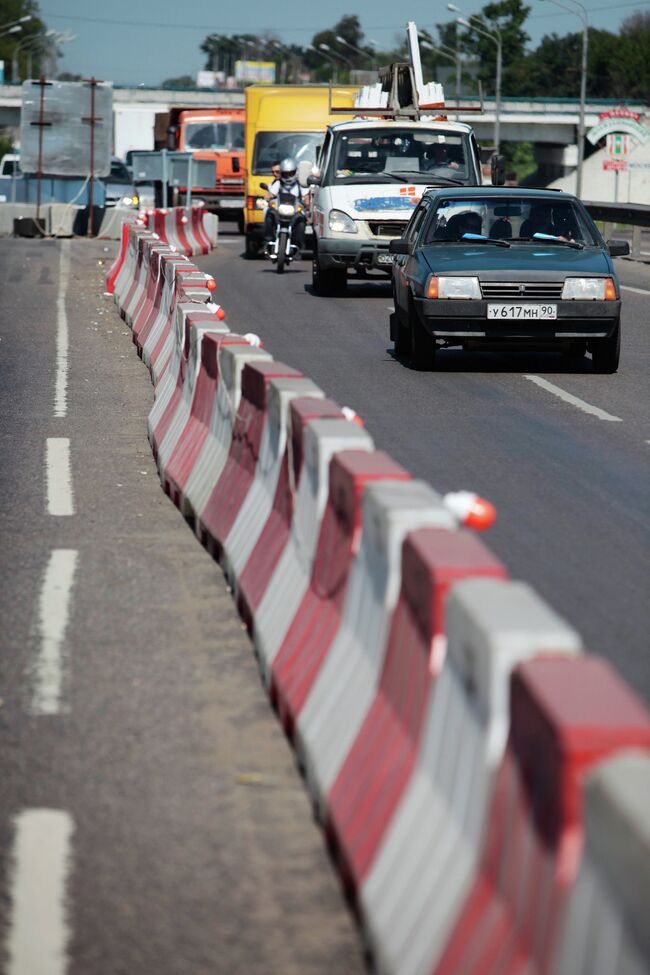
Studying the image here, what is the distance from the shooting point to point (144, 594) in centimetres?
748

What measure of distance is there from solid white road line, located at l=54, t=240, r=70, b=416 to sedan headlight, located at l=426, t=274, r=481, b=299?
10.5 ft

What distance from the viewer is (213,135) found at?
159 feet

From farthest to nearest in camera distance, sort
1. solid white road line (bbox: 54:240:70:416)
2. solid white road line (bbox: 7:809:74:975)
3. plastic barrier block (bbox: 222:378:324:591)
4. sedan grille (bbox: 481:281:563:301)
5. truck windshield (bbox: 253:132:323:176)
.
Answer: truck windshield (bbox: 253:132:323:176) → sedan grille (bbox: 481:281:563:301) → solid white road line (bbox: 54:240:70:416) → plastic barrier block (bbox: 222:378:324:591) → solid white road line (bbox: 7:809:74:975)

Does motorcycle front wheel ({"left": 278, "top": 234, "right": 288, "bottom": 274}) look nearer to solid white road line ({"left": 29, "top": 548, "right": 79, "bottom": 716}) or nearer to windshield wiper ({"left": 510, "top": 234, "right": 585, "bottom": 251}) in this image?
windshield wiper ({"left": 510, "top": 234, "right": 585, "bottom": 251})

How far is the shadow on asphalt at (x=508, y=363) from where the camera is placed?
54.1 feet

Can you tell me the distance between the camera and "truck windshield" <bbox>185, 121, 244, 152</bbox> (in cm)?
4819

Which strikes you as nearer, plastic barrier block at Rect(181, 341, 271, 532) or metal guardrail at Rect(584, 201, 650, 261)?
plastic barrier block at Rect(181, 341, 271, 532)

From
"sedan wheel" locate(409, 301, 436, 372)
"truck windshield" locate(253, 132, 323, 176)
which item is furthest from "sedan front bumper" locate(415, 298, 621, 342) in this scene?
"truck windshield" locate(253, 132, 323, 176)

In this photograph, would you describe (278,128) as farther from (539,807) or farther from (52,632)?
(539,807)

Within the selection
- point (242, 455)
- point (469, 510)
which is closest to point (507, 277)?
point (242, 455)

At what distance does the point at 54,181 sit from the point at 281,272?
15224 mm

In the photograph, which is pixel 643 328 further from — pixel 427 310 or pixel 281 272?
Answer: pixel 281 272

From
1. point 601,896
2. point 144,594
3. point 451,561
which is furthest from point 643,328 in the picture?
point 601,896

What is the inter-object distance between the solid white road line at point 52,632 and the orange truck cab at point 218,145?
38739mm
